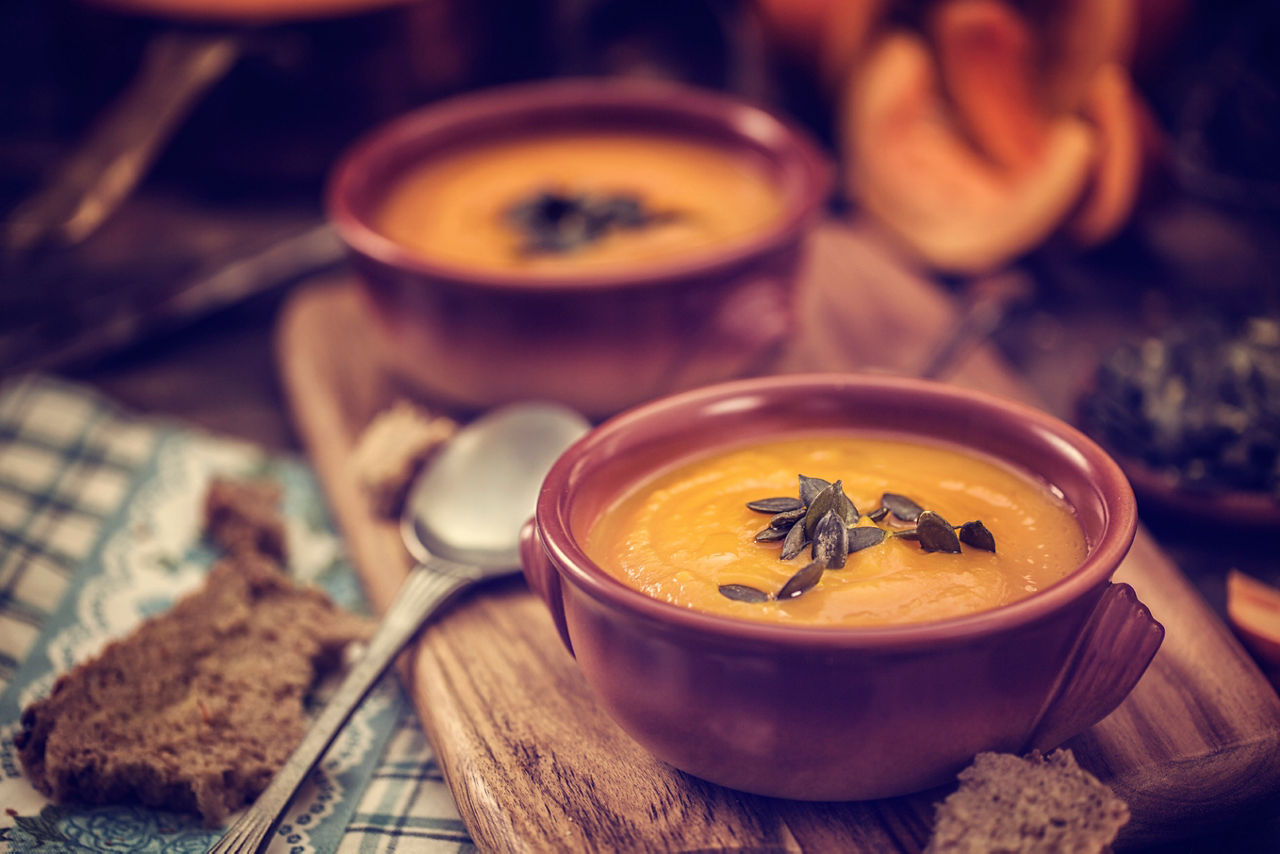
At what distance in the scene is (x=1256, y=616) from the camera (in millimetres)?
1199

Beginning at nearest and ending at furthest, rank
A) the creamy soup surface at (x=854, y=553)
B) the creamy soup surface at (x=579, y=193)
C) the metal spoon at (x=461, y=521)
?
the creamy soup surface at (x=854, y=553)
the metal spoon at (x=461, y=521)
the creamy soup surface at (x=579, y=193)

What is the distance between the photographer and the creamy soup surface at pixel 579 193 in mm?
1684

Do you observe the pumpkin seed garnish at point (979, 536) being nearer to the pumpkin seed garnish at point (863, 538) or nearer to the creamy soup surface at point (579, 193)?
the pumpkin seed garnish at point (863, 538)

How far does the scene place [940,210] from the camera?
2039 millimetres

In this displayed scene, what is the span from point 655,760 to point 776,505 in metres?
0.26

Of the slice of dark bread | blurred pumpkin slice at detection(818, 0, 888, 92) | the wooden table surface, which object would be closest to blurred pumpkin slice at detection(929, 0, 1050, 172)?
blurred pumpkin slice at detection(818, 0, 888, 92)

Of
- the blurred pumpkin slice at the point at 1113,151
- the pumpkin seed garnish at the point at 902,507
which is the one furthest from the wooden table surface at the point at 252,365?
the pumpkin seed garnish at the point at 902,507

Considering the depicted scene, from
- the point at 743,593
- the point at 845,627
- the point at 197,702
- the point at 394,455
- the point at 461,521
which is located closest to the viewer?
the point at 845,627

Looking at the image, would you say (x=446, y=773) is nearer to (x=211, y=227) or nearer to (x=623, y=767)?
(x=623, y=767)

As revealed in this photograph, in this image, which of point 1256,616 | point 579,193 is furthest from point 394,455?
point 1256,616

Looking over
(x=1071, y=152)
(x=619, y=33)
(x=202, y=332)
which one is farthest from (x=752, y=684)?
(x=619, y=33)

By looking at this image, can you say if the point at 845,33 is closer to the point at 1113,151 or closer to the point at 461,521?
the point at 1113,151

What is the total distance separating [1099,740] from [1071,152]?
113 centimetres

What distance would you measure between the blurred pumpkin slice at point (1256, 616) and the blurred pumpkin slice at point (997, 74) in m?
1.02
